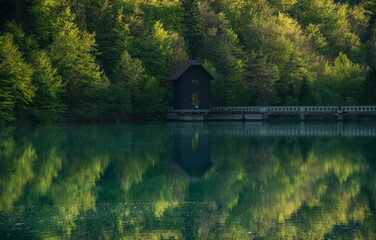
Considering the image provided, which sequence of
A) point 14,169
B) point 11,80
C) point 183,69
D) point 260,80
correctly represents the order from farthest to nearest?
point 260,80 < point 183,69 < point 11,80 < point 14,169

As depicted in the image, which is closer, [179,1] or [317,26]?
[179,1]

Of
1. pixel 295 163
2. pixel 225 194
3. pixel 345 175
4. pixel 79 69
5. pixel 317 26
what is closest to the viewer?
pixel 225 194

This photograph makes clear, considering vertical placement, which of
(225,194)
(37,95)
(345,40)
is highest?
(345,40)

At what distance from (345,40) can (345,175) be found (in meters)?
77.0

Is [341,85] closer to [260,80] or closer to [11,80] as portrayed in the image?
[260,80]

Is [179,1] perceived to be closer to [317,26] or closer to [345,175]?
[317,26]

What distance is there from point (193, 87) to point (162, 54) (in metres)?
6.53

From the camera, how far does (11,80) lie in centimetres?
4475

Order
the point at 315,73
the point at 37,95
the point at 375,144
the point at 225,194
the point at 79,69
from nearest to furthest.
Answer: the point at 225,194
the point at 375,144
the point at 37,95
the point at 79,69
the point at 315,73

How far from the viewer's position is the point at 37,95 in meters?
50.6

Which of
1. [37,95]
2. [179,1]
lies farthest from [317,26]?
[37,95]

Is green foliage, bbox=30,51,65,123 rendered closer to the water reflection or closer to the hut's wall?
the hut's wall

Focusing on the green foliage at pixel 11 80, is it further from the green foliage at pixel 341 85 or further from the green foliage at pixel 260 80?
the green foliage at pixel 341 85

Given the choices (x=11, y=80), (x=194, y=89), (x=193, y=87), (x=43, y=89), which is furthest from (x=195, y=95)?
(x=11, y=80)
